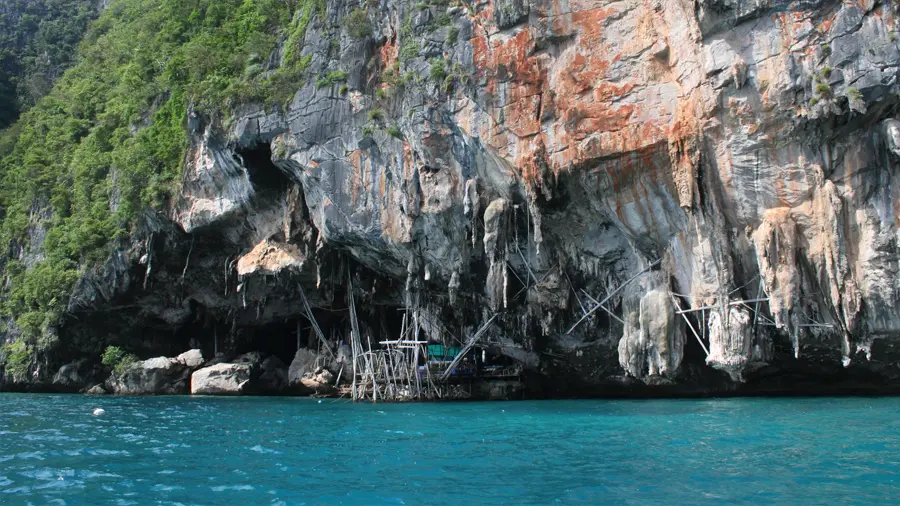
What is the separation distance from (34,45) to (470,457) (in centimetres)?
7176

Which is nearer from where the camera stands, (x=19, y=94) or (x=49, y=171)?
(x=49, y=171)

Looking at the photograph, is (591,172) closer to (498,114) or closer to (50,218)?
(498,114)

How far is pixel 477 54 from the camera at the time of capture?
23391mm

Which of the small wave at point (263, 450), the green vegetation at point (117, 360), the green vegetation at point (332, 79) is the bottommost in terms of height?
the small wave at point (263, 450)

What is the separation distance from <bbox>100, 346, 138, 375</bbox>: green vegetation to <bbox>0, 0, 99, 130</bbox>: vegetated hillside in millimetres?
35580

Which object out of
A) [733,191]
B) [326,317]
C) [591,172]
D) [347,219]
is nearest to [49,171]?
[326,317]

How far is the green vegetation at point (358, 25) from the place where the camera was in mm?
26859

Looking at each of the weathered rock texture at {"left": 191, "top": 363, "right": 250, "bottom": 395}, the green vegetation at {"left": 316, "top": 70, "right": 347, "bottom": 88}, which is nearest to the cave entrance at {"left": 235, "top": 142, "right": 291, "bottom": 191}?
the green vegetation at {"left": 316, "top": 70, "right": 347, "bottom": 88}

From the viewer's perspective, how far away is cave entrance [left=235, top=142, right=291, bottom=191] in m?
28.4

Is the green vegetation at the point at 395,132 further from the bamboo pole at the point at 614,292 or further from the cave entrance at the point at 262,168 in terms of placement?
the bamboo pole at the point at 614,292

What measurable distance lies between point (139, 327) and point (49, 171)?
13.4 m

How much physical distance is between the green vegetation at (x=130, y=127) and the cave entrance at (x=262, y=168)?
204 cm

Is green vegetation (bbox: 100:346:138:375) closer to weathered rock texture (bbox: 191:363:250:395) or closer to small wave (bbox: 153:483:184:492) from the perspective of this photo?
weathered rock texture (bbox: 191:363:250:395)

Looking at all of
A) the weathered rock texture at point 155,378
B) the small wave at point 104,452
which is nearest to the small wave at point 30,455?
the small wave at point 104,452
